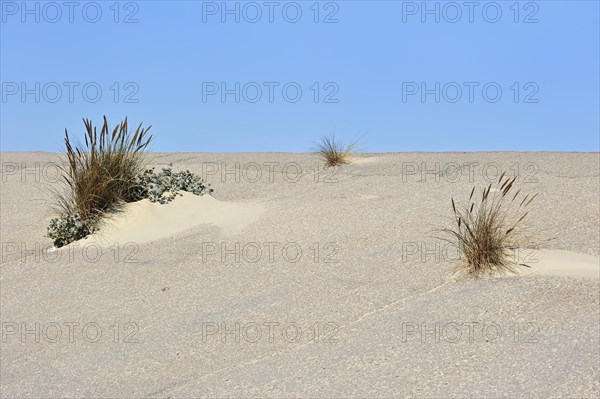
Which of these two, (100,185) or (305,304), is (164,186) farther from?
(305,304)

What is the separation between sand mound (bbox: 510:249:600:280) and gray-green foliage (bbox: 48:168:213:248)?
4358mm

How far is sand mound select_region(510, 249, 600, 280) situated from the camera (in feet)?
19.0

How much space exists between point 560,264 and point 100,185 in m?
4.98

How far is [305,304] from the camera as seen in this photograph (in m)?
5.84

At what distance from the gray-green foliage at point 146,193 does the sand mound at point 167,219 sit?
112 millimetres

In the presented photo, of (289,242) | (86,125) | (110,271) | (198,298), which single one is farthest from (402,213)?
(86,125)

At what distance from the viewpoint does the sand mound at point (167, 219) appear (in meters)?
8.17

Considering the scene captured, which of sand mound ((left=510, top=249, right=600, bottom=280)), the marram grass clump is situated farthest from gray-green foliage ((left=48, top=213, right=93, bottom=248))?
sand mound ((left=510, top=249, right=600, bottom=280))

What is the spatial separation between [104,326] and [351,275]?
82.2 inches

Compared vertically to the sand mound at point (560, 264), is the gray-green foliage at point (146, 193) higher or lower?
higher

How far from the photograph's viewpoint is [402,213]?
7.80 metres

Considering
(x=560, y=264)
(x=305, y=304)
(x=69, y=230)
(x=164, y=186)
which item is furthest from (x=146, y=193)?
(x=560, y=264)

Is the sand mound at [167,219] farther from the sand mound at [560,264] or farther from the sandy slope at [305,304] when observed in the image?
the sand mound at [560,264]

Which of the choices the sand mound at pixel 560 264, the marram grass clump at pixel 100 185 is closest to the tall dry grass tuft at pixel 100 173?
the marram grass clump at pixel 100 185
